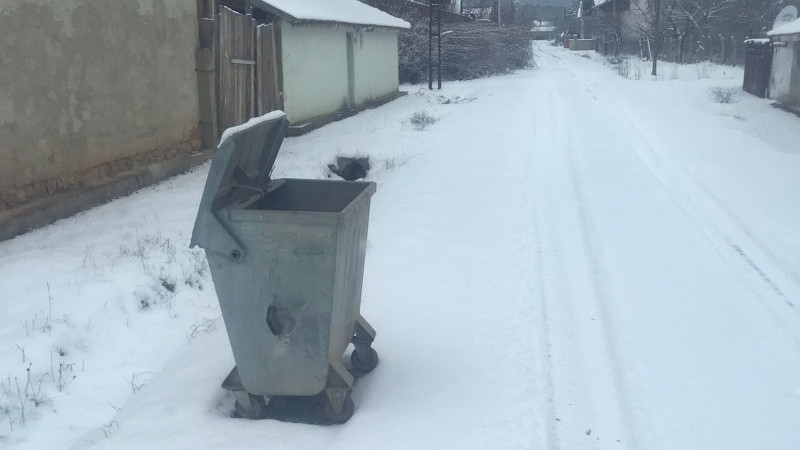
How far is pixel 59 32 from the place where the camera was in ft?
26.2

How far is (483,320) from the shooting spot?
559cm

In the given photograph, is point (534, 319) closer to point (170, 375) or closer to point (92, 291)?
point (170, 375)

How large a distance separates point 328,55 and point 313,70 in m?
1.26

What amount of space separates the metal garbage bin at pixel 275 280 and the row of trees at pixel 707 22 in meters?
33.5

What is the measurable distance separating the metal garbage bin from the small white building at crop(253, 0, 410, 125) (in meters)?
10.5

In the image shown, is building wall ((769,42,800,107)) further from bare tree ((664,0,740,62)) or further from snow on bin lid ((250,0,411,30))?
bare tree ((664,0,740,62))

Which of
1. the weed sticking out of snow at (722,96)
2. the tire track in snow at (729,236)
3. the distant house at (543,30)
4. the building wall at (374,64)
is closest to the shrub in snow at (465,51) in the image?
the building wall at (374,64)

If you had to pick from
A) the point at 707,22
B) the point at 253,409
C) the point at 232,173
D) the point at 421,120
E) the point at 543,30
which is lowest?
the point at 253,409

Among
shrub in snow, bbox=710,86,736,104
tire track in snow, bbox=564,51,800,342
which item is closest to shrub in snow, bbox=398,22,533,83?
shrub in snow, bbox=710,86,736,104

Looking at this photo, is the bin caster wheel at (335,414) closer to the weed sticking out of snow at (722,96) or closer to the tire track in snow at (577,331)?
the tire track in snow at (577,331)

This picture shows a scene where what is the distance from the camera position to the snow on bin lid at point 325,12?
13867 millimetres

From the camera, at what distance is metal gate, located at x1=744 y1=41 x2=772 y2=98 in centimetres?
2186

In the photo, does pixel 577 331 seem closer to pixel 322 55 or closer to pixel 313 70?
pixel 313 70

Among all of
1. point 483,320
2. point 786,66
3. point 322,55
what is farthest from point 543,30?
point 483,320
